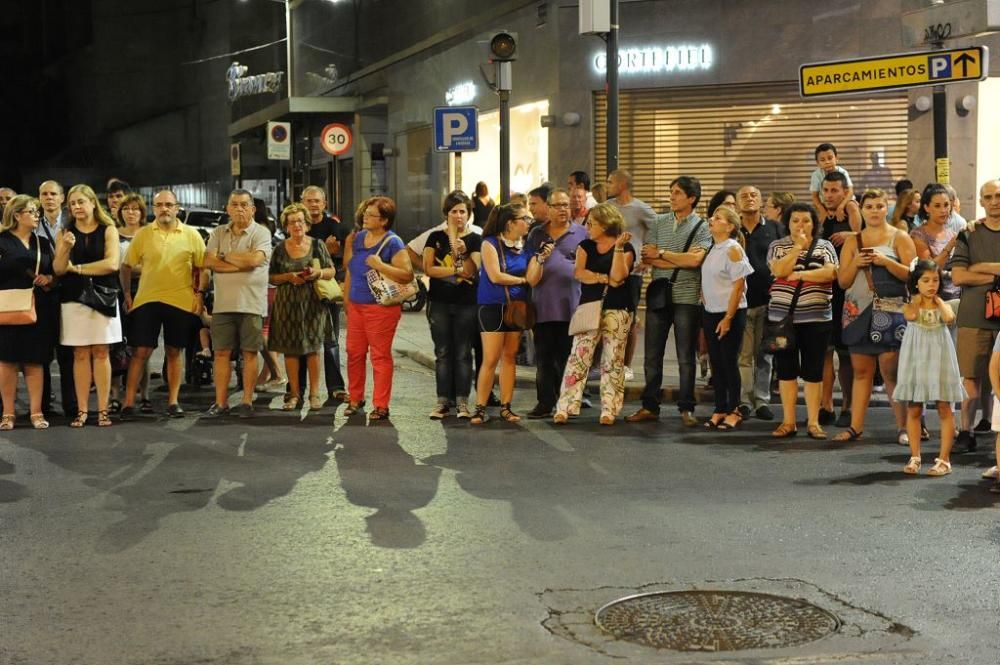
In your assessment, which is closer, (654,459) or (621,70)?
(654,459)

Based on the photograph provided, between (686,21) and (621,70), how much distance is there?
1236mm

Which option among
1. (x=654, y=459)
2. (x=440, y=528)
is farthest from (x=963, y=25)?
(x=440, y=528)

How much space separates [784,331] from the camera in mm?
10898

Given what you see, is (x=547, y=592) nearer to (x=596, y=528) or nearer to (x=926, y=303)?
(x=596, y=528)

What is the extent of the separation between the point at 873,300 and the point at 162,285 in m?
5.90

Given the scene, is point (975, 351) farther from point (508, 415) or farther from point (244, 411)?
point (244, 411)

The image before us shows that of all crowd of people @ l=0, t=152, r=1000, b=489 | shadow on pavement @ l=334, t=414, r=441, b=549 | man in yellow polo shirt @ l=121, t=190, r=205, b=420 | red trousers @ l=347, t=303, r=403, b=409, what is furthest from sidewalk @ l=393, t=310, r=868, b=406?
man in yellow polo shirt @ l=121, t=190, r=205, b=420

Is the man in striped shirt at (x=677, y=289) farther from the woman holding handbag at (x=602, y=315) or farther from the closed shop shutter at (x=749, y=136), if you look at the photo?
the closed shop shutter at (x=749, y=136)

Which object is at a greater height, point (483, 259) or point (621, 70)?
point (621, 70)

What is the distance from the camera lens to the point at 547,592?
21.2 ft

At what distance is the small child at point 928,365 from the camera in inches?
373

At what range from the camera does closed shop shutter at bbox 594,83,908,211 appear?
20.0 metres

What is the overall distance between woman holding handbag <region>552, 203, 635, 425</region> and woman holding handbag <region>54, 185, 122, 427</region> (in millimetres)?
3808

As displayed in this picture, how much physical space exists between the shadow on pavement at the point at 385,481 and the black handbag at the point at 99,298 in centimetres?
218
